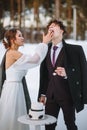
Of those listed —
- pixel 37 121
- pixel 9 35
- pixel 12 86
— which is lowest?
pixel 37 121

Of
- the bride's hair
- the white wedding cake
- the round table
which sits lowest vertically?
the round table

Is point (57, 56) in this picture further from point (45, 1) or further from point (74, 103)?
point (45, 1)

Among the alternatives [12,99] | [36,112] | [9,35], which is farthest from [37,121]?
[9,35]

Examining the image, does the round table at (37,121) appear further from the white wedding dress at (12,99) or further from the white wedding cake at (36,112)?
the white wedding dress at (12,99)

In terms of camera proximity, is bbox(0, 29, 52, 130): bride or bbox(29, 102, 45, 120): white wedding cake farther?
bbox(0, 29, 52, 130): bride

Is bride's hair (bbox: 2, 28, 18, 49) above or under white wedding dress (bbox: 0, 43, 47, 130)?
above

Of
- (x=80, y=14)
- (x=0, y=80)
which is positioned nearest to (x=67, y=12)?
(x=80, y=14)

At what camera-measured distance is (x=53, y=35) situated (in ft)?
10.00

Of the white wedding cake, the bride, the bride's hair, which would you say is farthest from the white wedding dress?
the white wedding cake

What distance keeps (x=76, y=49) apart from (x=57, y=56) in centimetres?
16

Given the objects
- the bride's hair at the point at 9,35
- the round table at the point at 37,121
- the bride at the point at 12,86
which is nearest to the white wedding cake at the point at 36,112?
the round table at the point at 37,121

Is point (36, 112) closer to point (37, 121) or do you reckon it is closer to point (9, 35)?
point (37, 121)

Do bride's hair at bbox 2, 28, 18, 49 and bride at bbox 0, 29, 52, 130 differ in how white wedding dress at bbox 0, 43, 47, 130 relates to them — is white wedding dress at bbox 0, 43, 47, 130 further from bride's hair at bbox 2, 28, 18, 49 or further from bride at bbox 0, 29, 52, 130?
bride's hair at bbox 2, 28, 18, 49

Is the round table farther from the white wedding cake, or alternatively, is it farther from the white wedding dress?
the white wedding dress
